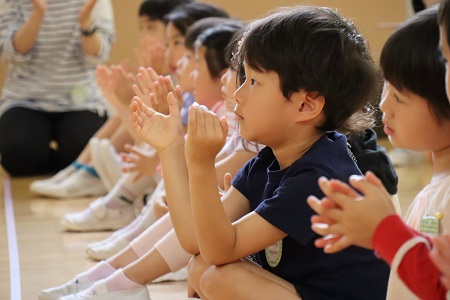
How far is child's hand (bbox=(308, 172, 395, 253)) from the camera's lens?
3.05ft

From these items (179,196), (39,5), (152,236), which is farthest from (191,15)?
(179,196)

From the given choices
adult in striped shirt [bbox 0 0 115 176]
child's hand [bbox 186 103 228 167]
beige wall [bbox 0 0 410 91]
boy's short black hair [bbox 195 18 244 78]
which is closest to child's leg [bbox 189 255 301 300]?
child's hand [bbox 186 103 228 167]

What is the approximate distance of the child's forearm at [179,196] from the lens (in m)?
1.40

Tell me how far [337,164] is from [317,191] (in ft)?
0.20

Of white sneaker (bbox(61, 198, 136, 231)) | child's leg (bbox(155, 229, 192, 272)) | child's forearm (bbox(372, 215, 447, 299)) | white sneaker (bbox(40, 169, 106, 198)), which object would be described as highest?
child's forearm (bbox(372, 215, 447, 299))

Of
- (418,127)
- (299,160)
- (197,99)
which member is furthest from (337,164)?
(197,99)

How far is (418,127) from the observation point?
114 cm

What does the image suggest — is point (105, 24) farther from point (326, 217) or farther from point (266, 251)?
point (326, 217)

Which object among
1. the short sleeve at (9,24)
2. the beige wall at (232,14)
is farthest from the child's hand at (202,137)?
the beige wall at (232,14)

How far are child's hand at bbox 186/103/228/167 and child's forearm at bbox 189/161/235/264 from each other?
1 centimetres

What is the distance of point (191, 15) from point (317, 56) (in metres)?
1.41

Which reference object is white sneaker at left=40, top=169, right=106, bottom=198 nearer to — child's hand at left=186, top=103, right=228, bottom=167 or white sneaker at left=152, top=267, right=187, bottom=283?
white sneaker at left=152, top=267, right=187, bottom=283

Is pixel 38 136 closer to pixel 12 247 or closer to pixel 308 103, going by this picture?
pixel 12 247

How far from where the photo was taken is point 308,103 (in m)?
1.31
